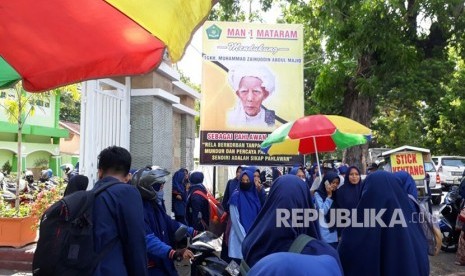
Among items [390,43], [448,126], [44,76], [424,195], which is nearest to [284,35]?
[390,43]

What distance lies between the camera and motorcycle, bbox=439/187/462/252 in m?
9.30

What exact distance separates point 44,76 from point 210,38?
882 cm

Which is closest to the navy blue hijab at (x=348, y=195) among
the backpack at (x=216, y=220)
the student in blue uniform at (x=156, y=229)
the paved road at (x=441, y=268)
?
the backpack at (x=216, y=220)

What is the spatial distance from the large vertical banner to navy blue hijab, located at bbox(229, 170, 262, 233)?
484 centimetres

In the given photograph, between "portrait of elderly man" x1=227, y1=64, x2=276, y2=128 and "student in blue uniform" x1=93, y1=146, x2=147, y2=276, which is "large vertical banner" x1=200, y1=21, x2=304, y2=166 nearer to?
"portrait of elderly man" x1=227, y1=64, x2=276, y2=128

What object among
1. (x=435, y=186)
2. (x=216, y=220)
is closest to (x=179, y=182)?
(x=216, y=220)

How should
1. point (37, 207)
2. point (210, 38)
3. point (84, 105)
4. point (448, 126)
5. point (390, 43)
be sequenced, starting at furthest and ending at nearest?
point (448, 126) → point (210, 38) → point (390, 43) → point (37, 207) → point (84, 105)

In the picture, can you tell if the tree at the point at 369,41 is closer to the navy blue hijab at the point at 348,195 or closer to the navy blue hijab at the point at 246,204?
the navy blue hijab at the point at 348,195

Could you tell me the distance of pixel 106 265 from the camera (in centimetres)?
273

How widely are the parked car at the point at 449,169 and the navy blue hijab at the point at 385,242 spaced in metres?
Answer: 18.5

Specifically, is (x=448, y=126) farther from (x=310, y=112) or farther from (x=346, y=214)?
(x=346, y=214)

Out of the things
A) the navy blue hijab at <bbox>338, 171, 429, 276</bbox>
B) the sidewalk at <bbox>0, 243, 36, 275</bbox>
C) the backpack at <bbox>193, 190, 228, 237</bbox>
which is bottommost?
the sidewalk at <bbox>0, 243, 36, 275</bbox>

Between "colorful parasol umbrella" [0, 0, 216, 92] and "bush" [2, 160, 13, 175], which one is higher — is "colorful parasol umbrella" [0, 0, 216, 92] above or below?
above

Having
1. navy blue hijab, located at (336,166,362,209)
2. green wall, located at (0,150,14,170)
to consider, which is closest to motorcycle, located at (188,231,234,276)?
navy blue hijab, located at (336,166,362,209)
